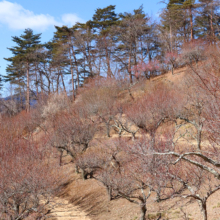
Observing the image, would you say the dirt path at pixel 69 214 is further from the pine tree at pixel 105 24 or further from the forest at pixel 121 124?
the pine tree at pixel 105 24

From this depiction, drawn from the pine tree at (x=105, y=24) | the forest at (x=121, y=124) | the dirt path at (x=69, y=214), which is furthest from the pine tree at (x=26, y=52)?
the dirt path at (x=69, y=214)

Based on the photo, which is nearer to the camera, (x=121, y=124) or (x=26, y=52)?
(x=121, y=124)

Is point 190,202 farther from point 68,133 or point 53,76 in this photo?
point 53,76

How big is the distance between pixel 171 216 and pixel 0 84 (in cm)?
3942

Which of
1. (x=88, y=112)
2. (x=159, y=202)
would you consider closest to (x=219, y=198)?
(x=159, y=202)

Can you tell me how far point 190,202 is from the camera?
9984 mm

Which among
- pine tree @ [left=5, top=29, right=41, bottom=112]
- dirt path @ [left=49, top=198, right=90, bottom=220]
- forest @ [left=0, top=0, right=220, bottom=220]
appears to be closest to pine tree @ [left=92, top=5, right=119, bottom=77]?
forest @ [left=0, top=0, right=220, bottom=220]

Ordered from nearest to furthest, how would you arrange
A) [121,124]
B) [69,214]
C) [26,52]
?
[69,214] < [121,124] < [26,52]

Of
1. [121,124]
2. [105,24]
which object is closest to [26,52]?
[105,24]

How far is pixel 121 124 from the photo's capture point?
1770 centimetres

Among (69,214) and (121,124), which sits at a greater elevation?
(121,124)

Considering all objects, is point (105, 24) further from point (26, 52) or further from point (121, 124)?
point (121, 124)

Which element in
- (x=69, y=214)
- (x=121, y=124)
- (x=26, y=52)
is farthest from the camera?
(x=26, y=52)

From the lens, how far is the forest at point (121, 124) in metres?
8.98
